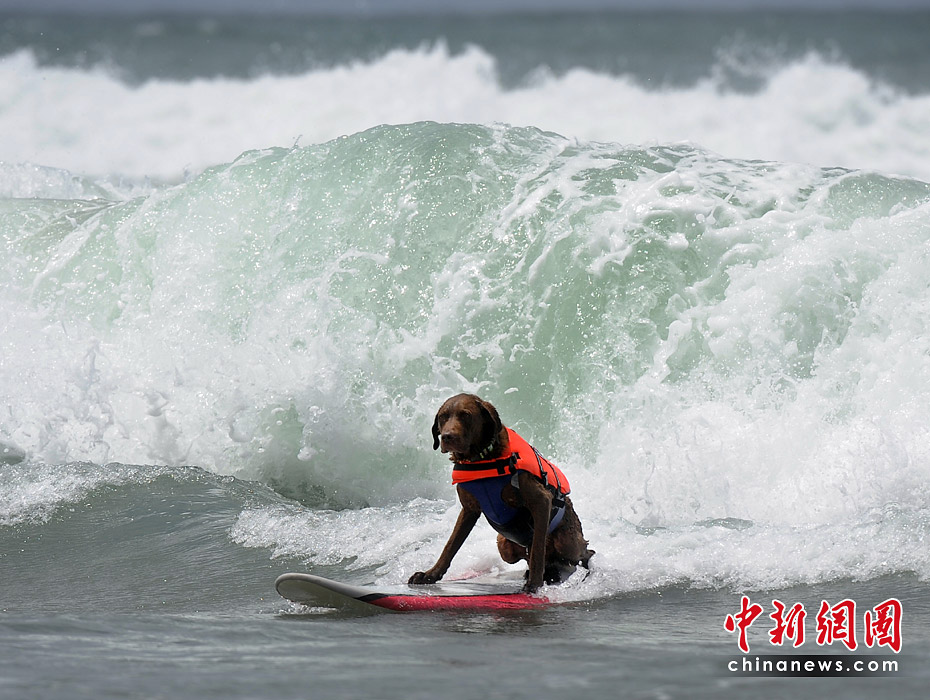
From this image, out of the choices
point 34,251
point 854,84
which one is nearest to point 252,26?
point 854,84

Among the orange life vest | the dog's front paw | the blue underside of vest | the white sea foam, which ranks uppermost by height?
the white sea foam

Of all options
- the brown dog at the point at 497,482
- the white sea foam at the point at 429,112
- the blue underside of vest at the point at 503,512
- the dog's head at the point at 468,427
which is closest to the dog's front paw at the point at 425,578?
the brown dog at the point at 497,482

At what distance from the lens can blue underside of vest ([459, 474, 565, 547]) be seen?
13.9ft

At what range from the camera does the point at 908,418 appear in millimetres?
6527

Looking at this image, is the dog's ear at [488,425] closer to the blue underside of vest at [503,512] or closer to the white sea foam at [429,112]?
the blue underside of vest at [503,512]

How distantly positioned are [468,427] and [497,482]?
0.87ft

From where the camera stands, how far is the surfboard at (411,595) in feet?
13.0

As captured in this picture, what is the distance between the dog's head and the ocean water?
65cm

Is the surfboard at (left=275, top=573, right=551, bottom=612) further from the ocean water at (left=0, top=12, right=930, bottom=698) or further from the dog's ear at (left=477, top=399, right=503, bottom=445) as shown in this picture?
the dog's ear at (left=477, top=399, right=503, bottom=445)

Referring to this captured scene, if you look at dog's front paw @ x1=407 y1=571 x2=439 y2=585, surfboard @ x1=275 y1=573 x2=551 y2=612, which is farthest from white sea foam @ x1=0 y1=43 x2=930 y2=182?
surfboard @ x1=275 y1=573 x2=551 y2=612

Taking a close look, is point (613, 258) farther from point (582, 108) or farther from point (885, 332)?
point (582, 108)

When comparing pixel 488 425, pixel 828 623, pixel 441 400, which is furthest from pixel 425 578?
pixel 441 400

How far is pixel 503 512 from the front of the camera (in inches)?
169

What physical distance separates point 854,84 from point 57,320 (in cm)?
1680
